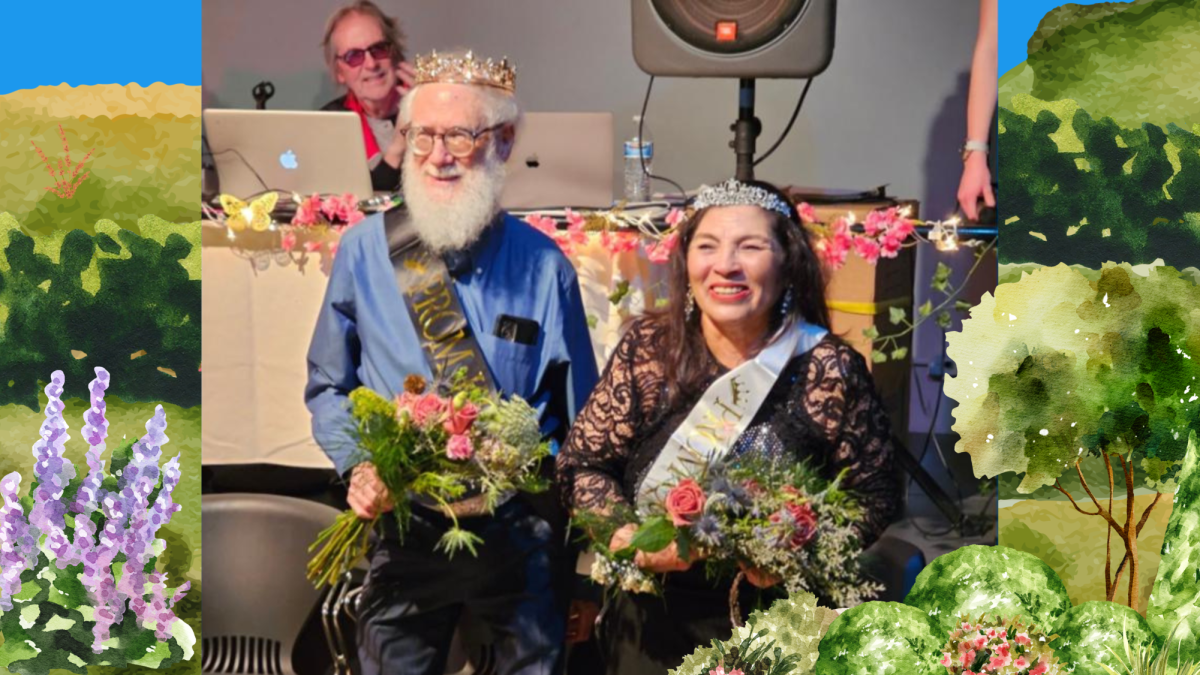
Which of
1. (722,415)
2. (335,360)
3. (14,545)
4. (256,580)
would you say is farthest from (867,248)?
(14,545)

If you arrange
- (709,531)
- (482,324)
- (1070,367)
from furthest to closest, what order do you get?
(482,324), (709,531), (1070,367)

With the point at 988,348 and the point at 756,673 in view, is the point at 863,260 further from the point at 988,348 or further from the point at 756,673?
the point at 756,673

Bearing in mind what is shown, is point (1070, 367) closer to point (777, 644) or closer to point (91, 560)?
point (777, 644)

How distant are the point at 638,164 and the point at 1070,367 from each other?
1302 millimetres

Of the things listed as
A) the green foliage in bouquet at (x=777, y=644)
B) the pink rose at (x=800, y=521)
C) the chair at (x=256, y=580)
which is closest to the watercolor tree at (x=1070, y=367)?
the green foliage in bouquet at (x=777, y=644)

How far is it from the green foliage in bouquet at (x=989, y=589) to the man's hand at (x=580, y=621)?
1.28m

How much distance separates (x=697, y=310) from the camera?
3.34 metres

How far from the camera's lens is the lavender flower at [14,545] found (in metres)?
3.46

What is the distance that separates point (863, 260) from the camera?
3326mm

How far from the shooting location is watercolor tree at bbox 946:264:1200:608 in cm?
232

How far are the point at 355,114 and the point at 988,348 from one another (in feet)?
5.54

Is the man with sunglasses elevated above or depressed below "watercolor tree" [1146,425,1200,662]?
above

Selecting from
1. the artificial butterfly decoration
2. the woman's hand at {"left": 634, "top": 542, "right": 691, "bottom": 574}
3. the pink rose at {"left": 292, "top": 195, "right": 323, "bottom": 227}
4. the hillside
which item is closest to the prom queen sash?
the woman's hand at {"left": 634, "top": 542, "right": 691, "bottom": 574}

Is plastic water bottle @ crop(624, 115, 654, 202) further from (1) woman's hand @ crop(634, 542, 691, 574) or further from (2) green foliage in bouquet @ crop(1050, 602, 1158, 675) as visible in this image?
(2) green foliage in bouquet @ crop(1050, 602, 1158, 675)
